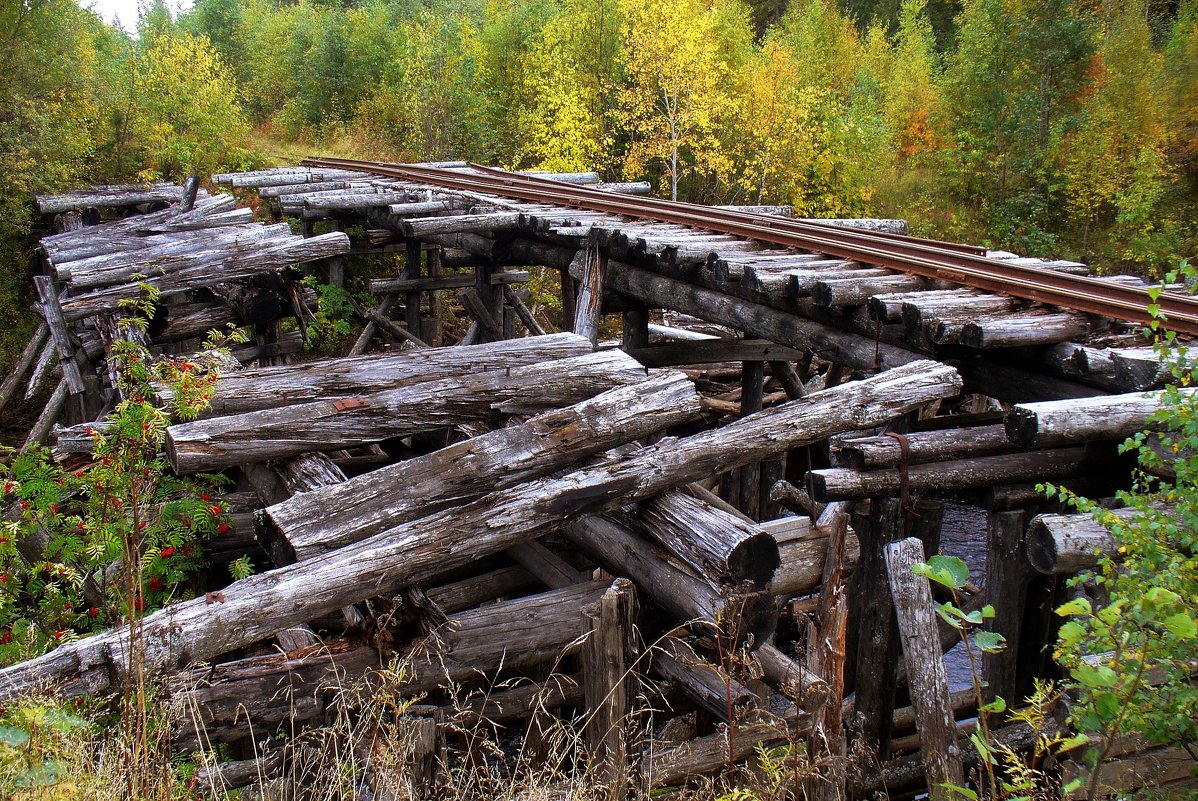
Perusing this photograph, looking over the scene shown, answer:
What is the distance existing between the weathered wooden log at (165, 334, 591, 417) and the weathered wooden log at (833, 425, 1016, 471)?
1.75 meters

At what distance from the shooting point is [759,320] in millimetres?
6781

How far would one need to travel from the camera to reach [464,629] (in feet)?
13.4

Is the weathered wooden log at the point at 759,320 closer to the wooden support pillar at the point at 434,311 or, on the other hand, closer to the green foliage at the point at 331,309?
the green foliage at the point at 331,309

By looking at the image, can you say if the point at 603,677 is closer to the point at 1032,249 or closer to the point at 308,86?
the point at 1032,249

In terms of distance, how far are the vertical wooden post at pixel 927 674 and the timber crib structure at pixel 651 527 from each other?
1 centimetres

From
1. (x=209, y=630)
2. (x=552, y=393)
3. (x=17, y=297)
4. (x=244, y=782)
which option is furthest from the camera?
(x=17, y=297)

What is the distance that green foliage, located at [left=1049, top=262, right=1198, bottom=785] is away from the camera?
2.36 meters

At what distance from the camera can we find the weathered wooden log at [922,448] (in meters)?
4.31

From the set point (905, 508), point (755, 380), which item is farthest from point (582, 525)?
point (755, 380)

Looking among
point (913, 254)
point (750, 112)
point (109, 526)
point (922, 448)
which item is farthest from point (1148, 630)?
point (750, 112)

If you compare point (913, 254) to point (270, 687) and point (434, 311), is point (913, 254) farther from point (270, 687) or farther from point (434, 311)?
point (434, 311)

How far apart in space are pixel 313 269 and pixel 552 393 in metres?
9.35

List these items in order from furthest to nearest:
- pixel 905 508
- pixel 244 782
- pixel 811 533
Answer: pixel 905 508 → pixel 811 533 → pixel 244 782

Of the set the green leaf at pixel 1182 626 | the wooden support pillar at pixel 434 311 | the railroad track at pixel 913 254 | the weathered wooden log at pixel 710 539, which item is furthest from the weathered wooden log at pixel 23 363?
the green leaf at pixel 1182 626
